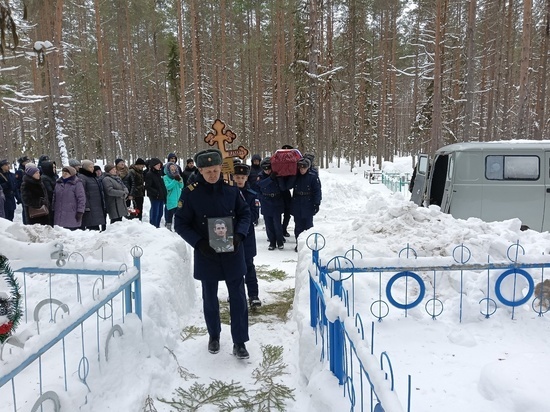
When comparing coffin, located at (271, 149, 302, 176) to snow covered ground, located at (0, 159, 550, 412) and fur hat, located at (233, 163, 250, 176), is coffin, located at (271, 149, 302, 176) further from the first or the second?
fur hat, located at (233, 163, 250, 176)

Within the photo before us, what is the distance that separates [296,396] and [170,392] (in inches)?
41.0

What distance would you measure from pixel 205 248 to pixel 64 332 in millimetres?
1568

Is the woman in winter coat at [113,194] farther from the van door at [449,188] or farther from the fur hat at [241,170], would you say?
the van door at [449,188]

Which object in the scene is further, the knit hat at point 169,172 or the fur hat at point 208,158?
the knit hat at point 169,172

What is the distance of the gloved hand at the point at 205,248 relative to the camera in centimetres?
382

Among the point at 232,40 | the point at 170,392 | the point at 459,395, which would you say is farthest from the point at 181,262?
the point at 232,40

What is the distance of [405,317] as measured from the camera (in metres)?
4.02

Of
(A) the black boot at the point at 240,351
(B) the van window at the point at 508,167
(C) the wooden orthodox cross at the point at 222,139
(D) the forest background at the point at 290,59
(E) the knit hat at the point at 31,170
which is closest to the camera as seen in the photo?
(A) the black boot at the point at 240,351

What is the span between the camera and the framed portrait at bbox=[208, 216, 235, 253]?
3.79 m

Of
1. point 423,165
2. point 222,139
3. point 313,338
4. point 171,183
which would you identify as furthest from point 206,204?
point 423,165

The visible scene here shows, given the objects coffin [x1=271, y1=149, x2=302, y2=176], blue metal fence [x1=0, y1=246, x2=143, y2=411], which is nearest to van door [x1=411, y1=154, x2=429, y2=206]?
coffin [x1=271, y1=149, x2=302, y2=176]

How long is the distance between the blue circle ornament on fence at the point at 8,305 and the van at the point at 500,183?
7.24m

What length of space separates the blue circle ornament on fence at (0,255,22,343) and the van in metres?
7.24

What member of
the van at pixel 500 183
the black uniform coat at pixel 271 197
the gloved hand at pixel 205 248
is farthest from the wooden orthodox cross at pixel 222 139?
the van at pixel 500 183
